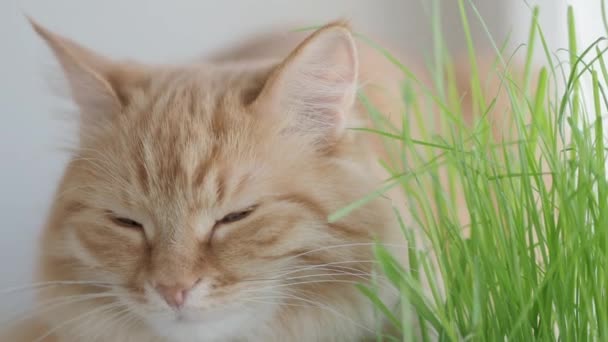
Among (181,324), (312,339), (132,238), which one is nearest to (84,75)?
(132,238)

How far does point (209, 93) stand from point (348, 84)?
193mm

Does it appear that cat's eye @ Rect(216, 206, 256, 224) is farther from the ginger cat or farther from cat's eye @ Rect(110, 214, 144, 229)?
cat's eye @ Rect(110, 214, 144, 229)

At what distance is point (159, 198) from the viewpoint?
0.89 meters

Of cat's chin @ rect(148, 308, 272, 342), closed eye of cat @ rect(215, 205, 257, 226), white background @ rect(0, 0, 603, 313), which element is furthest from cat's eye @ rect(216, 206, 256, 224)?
white background @ rect(0, 0, 603, 313)

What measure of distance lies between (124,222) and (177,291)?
0.49 ft

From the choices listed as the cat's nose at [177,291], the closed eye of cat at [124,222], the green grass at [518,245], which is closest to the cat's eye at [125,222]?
the closed eye of cat at [124,222]

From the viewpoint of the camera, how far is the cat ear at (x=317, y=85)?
85 centimetres

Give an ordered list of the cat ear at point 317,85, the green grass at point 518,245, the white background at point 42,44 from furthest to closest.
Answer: the white background at point 42,44
the cat ear at point 317,85
the green grass at point 518,245

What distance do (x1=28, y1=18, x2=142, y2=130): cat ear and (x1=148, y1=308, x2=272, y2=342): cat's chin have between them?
0.30 m

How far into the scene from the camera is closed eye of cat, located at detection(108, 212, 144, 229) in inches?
36.9

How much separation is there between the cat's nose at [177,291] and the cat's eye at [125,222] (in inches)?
4.3

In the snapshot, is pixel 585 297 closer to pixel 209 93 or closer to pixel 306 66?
pixel 306 66

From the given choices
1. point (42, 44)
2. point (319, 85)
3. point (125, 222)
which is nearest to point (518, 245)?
point (319, 85)

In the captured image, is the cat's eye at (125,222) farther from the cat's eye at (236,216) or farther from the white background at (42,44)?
the white background at (42,44)
